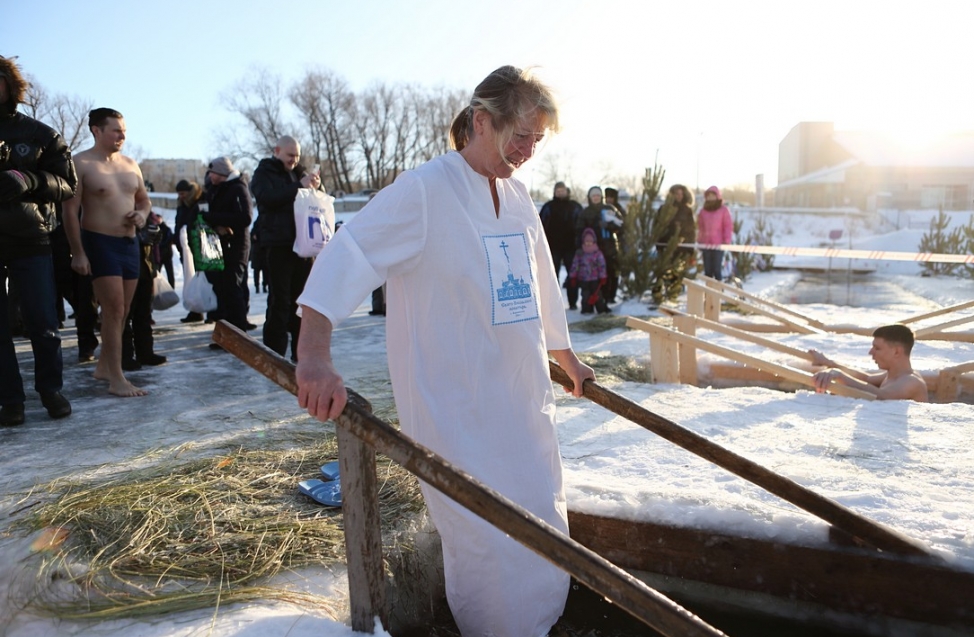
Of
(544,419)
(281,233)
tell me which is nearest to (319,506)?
(544,419)

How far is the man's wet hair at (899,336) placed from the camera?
4.76m

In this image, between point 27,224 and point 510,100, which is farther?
point 27,224

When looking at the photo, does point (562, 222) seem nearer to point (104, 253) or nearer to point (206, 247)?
point (206, 247)

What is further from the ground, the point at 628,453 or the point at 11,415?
the point at 11,415

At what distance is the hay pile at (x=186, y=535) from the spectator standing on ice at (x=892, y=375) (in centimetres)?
300

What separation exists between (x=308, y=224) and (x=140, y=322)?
1.65m

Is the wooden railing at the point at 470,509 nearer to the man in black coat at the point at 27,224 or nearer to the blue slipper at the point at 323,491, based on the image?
the blue slipper at the point at 323,491

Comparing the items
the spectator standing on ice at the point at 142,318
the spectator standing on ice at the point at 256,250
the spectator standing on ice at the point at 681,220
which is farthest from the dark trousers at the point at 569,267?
the spectator standing on ice at the point at 142,318

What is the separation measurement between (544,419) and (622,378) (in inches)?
144

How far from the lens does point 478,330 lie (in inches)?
88.7

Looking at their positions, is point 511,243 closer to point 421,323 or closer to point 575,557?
point 421,323

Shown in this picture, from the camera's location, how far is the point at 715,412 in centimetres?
438

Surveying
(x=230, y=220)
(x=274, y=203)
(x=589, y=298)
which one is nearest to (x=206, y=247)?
(x=230, y=220)

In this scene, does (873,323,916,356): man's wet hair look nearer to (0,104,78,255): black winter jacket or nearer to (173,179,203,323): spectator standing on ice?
(0,104,78,255): black winter jacket
